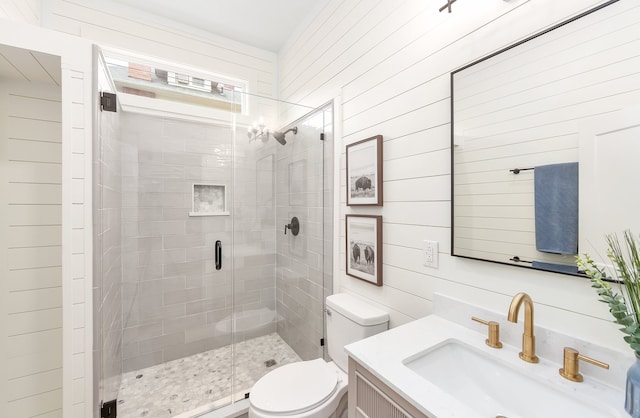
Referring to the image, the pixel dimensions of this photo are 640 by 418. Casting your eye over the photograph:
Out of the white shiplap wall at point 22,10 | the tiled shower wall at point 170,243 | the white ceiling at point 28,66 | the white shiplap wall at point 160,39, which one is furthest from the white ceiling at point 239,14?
the white ceiling at point 28,66

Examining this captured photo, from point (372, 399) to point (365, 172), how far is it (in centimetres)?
115

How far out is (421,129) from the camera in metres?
1.33

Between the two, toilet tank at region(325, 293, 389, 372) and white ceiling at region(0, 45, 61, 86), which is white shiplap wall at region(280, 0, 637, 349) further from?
white ceiling at region(0, 45, 61, 86)

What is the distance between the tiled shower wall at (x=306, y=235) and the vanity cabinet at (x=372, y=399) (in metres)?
1.03

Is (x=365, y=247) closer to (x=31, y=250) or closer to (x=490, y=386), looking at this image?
(x=490, y=386)

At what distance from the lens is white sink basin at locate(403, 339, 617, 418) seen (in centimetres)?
76

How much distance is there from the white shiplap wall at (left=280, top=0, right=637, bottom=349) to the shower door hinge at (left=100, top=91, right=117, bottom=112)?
4.57ft

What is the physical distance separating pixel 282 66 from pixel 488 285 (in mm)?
2770

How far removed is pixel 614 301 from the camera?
660mm

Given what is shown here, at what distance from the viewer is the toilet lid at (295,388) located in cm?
127

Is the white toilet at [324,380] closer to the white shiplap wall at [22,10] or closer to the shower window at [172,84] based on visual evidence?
the shower window at [172,84]

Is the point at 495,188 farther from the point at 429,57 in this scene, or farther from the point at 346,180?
the point at 346,180

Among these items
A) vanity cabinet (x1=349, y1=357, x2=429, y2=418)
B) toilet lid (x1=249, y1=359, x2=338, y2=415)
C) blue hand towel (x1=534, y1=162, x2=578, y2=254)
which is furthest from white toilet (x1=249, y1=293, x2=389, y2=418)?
blue hand towel (x1=534, y1=162, x2=578, y2=254)

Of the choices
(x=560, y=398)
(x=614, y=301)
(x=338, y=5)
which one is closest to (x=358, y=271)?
(x=560, y=398)
